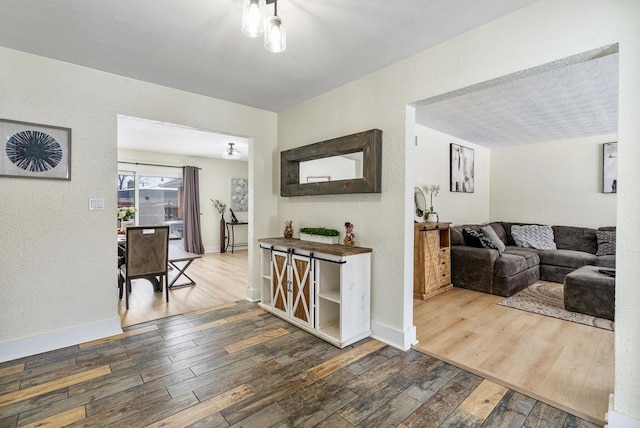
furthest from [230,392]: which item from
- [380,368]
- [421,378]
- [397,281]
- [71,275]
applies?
[71,275]

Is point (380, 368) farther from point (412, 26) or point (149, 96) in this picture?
point (149, 96)

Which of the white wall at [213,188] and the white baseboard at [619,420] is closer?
the white baseboard at [619,420]

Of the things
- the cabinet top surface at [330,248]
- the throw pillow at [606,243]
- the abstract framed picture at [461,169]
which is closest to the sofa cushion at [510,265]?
the throw pillow at [606,243]

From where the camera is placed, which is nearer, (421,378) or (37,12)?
(37,12)

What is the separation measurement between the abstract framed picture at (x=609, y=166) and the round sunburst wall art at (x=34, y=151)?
729 cm

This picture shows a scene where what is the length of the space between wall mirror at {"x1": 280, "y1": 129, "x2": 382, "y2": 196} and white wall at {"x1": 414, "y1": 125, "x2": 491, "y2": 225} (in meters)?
1.74

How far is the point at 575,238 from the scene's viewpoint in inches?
196

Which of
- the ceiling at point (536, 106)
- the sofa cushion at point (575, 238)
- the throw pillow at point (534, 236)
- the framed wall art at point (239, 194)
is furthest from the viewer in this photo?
the framed wall art at point (239, 194)

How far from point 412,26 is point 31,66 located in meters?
2.94

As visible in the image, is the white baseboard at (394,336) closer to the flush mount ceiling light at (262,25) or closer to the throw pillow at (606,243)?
the flush mount ceiling light at (262,25)

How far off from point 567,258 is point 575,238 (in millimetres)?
812

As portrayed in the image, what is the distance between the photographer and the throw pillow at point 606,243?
14.7 ft

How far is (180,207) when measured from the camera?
23.6 feet

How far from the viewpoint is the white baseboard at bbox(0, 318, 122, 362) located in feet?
7.63
